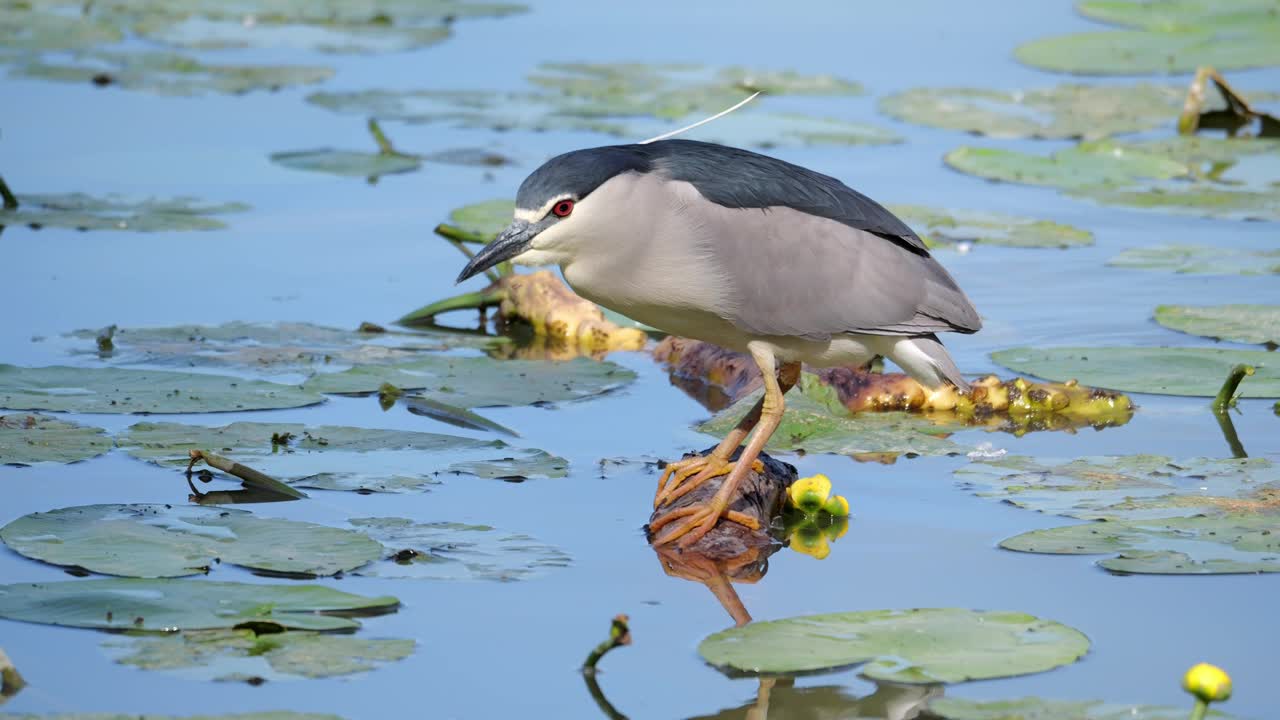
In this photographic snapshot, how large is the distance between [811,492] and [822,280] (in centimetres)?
57

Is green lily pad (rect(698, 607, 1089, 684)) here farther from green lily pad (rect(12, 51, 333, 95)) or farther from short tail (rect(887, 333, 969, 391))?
green lily pad (rect(12, 51, 333, 95))

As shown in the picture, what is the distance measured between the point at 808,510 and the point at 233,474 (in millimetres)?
1527

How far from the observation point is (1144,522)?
14.9 feet

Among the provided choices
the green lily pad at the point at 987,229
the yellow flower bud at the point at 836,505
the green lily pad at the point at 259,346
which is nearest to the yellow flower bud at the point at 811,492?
the yellow flower bud at the point at 836,505

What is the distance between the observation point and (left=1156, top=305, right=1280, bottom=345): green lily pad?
20.6 ft

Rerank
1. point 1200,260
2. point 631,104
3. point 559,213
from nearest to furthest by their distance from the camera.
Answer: point 559,213 < point 1200,260 < point 631,104

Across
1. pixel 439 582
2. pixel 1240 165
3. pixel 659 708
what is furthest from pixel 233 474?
pixel 1240 165

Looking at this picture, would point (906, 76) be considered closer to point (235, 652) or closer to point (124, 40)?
point (124, 40)

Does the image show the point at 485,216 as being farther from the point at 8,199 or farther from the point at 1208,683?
the point at 1208,683

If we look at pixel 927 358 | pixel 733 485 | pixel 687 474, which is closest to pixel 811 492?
pixel 733 485

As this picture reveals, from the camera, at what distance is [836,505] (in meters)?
4.87

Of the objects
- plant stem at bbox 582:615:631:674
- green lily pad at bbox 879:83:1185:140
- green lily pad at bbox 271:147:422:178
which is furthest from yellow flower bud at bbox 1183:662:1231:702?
green lily pad at bbox 879:83:1185:140

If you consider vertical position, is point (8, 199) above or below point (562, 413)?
above

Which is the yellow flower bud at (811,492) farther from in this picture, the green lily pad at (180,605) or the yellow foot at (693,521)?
the green lily pad at (180,605)
